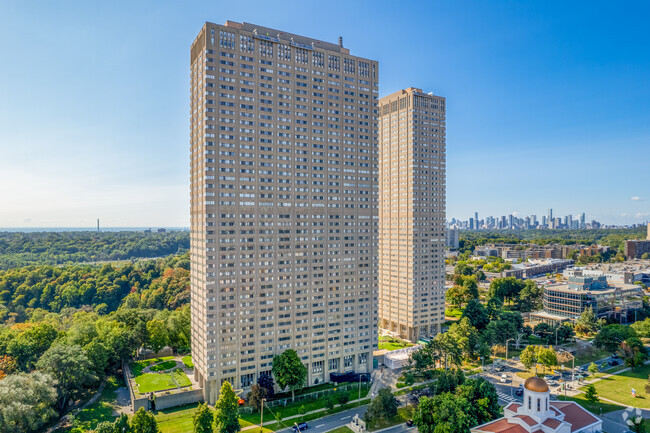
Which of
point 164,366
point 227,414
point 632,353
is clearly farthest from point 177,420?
point 632,353

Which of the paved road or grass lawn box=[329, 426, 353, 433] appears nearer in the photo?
grass lawn box=[329, 426, 353, 433]

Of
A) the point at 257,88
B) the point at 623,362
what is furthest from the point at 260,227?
the point at 623,362

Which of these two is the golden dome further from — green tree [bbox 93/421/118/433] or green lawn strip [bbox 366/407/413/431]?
green tree [bbox 93/421/118/433]

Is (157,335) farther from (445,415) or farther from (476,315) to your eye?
(476,315)

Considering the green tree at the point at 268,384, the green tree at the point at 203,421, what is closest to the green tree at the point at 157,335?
the green tree at the point at 268,384

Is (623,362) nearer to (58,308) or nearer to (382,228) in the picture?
(382,228)

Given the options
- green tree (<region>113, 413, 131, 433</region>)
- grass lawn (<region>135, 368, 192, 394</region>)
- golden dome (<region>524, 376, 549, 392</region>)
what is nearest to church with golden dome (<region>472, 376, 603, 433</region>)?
→ golden dome (<region>524, 376, 549, 392</region>)

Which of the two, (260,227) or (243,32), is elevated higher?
(243,32)
